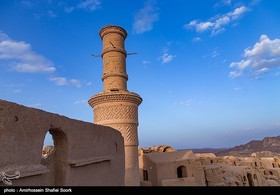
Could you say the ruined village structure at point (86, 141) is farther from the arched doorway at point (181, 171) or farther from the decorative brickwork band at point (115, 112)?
the arched doorway at point (181, 171)

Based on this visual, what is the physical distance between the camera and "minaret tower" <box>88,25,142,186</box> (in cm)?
1183

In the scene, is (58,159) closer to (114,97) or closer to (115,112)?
(115,112)

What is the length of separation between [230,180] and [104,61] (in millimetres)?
15539

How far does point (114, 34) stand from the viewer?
43.2ft

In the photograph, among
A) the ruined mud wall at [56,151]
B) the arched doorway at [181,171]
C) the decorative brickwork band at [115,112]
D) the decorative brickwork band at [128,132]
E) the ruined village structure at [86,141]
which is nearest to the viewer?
the ruined mud wall at [56,151]

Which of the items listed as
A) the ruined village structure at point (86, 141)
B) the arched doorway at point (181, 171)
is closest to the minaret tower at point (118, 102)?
the ruined village structure at point (86, 141)

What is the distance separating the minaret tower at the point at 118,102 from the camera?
38.8 feet

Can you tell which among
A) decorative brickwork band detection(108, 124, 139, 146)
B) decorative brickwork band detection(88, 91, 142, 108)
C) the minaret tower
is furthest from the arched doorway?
decorative brickwork band detection(88, 91, 142, 108)

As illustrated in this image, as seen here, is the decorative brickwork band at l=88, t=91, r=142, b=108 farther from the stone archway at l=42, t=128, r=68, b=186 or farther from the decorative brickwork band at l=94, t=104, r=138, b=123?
the stone archway at l=42, t=128, r=68, b=186

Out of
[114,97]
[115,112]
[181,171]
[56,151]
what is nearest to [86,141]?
[56,151]

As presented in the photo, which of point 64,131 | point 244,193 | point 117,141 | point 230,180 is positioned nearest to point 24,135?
point 64,131

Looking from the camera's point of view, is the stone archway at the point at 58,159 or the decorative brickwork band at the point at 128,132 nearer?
the stone archway at the point at 58,159

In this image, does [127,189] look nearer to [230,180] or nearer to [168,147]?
[230,180]

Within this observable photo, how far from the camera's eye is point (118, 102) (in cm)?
1191
